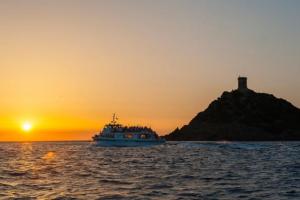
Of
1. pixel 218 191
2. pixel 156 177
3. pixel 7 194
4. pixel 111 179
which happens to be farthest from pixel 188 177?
pixel 7 194

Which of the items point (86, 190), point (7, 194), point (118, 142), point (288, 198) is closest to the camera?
point (288, 198)

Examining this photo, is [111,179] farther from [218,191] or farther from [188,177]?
[218,191]

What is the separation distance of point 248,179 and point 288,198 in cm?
1493

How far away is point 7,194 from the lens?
43250mm

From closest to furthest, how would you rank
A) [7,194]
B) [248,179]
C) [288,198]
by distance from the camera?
[288,198], [7,194], [248,179]

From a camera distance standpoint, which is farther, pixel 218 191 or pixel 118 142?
pixel 118 142

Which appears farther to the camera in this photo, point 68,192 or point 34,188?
point 34,188

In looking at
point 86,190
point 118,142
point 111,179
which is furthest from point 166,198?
point 118,142

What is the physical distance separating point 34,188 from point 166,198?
1322 cm

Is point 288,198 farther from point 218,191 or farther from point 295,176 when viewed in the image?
point 295,176

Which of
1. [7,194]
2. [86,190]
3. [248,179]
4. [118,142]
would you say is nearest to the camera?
[7,194]

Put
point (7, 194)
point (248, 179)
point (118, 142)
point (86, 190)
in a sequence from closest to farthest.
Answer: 1. point (7, 194)
2. point (86, 190)
3. point (248, 179)
4. point (118, 142)

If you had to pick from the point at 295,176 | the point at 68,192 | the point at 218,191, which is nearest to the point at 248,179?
the point at 295,176

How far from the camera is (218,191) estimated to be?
147 feet
